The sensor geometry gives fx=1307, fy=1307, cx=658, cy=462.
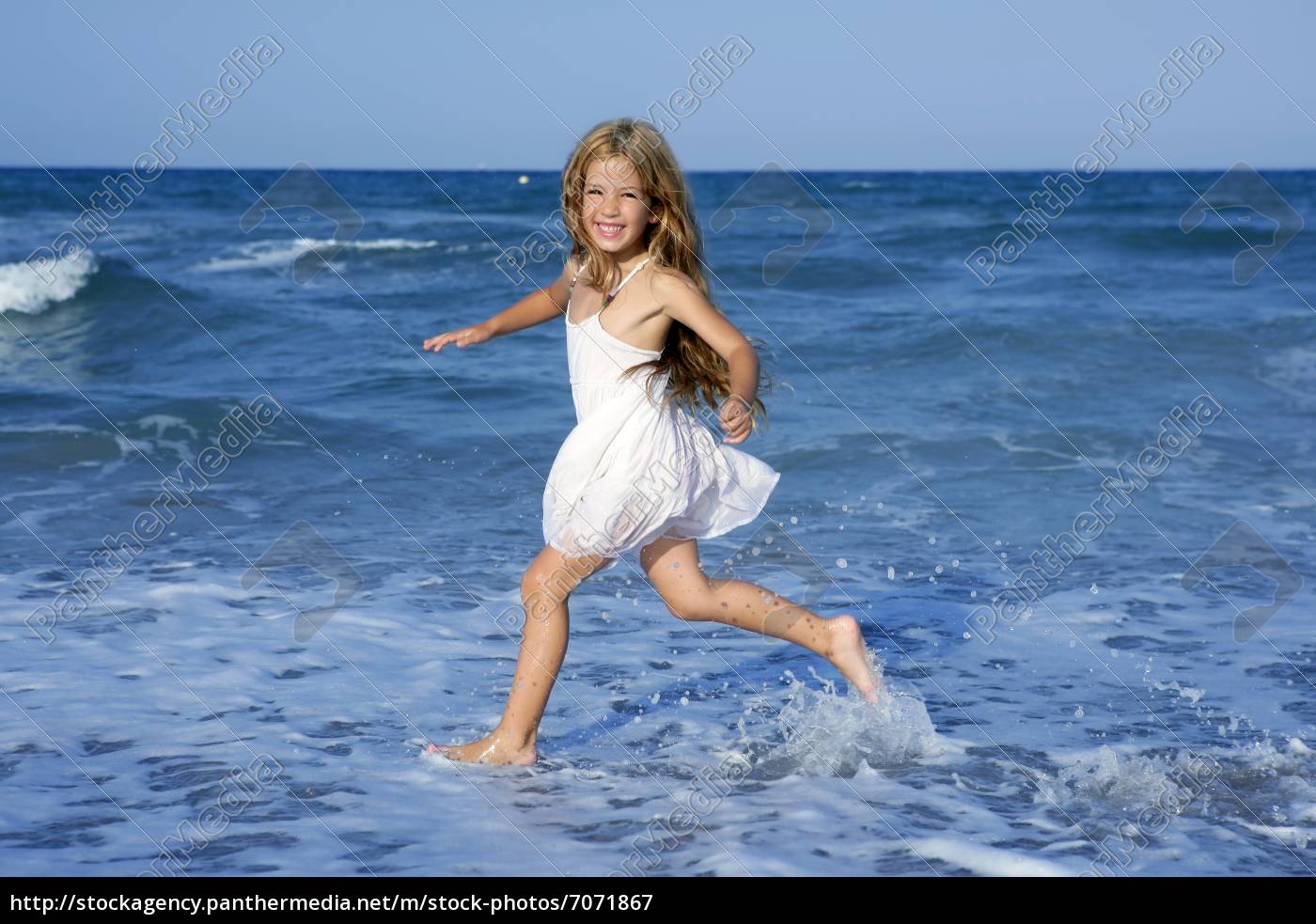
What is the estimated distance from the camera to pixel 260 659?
4355 mm

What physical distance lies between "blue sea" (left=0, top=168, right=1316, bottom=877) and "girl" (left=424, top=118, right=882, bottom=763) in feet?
1.02

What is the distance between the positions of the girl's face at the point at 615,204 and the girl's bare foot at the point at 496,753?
1.34 metres

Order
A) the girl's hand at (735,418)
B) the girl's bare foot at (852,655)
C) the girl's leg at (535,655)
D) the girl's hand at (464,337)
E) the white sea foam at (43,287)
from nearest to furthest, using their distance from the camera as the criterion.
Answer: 1. the girl's hand at (735,418)
2. the girl's leg at (535,655)
3. the girl's hand at (464,337)
4. the girl's bare foot at (852,655)
5. the white sea foam at (43,287)

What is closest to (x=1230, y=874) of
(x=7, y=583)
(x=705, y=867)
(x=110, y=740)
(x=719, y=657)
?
(x=705, y=867)

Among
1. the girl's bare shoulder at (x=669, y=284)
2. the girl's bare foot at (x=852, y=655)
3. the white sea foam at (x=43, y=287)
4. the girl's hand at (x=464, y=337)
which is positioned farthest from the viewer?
the white sea foam at (x=43, y=287)

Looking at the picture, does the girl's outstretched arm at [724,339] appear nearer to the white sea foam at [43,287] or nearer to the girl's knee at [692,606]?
the girl's knee at [692,606]

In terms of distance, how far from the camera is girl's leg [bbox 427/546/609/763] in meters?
3.43

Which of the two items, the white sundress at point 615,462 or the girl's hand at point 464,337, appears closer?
the white sundress at point 615,462

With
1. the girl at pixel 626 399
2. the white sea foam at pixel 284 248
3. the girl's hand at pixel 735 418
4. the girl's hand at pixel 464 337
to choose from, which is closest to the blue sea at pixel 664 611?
the girl at pixel 626 399

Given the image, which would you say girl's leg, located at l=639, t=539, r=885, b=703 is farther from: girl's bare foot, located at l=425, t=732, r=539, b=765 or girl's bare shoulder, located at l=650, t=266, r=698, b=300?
girl's bare shoulder, located at l=650, t=266, r=698, b=300

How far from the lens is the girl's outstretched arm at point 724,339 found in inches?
121
